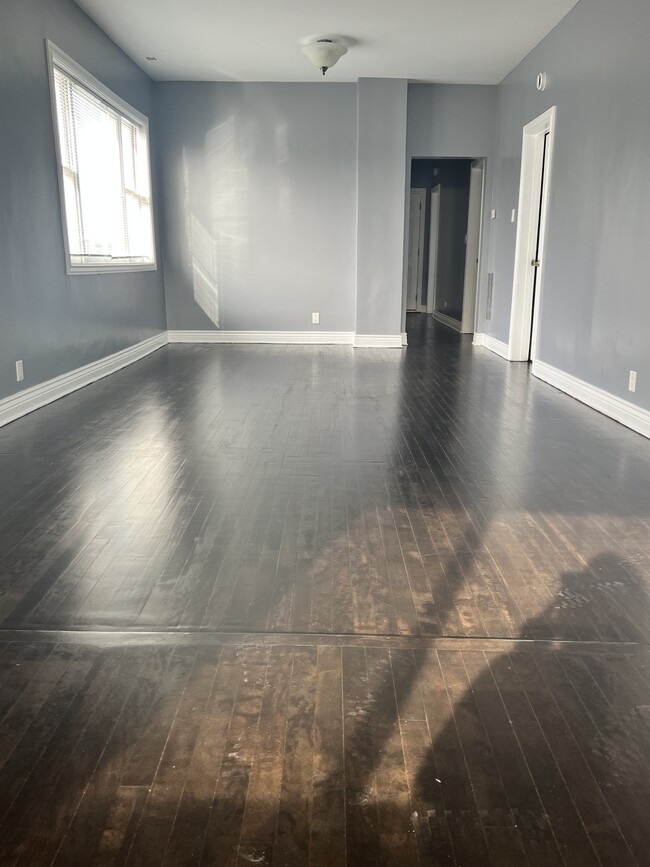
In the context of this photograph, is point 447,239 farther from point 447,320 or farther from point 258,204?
point 258,204

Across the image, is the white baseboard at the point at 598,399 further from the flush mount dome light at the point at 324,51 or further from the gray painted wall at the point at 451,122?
the flush mount dome light at the point at 324,51

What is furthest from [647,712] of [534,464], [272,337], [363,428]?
[272,337]

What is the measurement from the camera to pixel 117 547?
2475mm

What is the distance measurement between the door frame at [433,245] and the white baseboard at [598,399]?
593 cm

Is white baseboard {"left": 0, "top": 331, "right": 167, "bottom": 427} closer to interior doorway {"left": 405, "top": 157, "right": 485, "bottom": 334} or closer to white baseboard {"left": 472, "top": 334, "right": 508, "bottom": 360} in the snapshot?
interior doorway {"left": 405, "top": 157, "right": 485, "bottom": 334}

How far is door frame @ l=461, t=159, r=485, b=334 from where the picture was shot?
8.39 meters

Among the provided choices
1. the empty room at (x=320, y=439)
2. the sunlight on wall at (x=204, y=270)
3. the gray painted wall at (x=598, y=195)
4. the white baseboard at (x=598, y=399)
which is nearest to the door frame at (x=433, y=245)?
the empty room at (x=320, y=439)

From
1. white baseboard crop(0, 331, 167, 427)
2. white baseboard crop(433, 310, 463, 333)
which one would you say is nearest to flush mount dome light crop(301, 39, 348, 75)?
white baseboard crop(0, 331, 167, 427)

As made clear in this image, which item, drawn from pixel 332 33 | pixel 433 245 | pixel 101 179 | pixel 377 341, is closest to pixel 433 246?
pixel 433 245

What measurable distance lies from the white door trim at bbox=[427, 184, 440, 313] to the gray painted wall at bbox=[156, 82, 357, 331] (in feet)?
12.4

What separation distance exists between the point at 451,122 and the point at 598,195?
3591 mm

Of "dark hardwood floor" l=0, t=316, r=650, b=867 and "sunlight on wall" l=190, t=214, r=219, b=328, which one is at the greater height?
"sunlight on wall" l=190, t=214, r=219, b=328

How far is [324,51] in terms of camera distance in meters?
6.16

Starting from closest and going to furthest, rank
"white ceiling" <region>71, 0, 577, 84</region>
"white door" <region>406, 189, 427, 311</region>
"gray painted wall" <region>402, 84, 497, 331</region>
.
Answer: "white ceiling" <region>71, 0, 577, 84</region>
"gray painted wall" <region>402, 84, 497, 331</region>
"white door" <region>406, 189, 427, 311</region>
